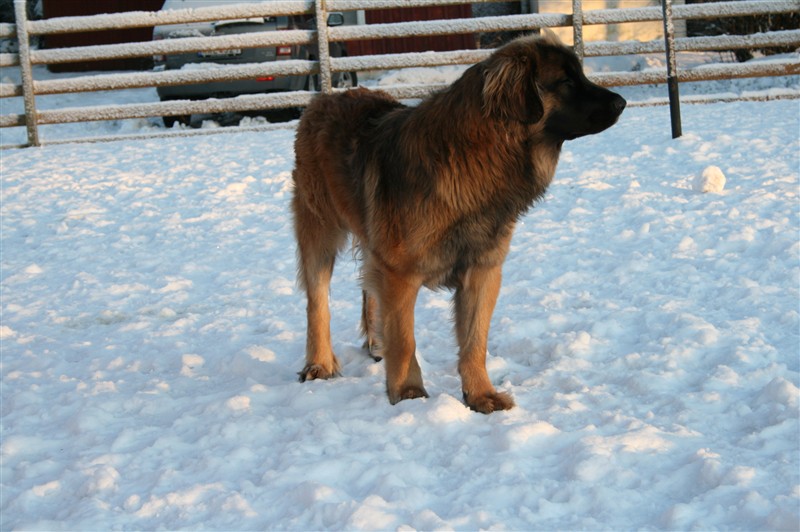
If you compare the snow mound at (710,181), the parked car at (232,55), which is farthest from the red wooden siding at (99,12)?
the snow mound at (710,181)

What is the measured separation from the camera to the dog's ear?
4.07m

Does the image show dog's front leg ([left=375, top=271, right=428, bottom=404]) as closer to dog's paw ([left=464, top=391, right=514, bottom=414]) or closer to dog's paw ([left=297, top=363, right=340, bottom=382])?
dog's paw ([left=464, top=391, right=514, bottom=414])

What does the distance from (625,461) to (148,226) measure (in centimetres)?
596

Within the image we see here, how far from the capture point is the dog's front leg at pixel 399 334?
4.36m

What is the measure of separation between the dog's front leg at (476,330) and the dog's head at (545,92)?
29.5 inches

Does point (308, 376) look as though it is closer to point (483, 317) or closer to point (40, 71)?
point (483, 317)

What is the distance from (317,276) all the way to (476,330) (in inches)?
45.5

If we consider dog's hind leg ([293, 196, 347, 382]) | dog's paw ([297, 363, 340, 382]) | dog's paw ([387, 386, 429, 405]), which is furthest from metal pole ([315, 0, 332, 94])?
dog's paw ([387, 386, 429, 405])

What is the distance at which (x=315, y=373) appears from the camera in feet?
16.6

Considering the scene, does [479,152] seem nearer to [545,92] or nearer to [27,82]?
[545,92]

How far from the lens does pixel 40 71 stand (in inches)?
837

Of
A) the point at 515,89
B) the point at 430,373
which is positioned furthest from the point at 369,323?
the point at 515,89

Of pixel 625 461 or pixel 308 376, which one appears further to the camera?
pixel 308 376

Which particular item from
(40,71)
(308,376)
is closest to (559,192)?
(308,376)
